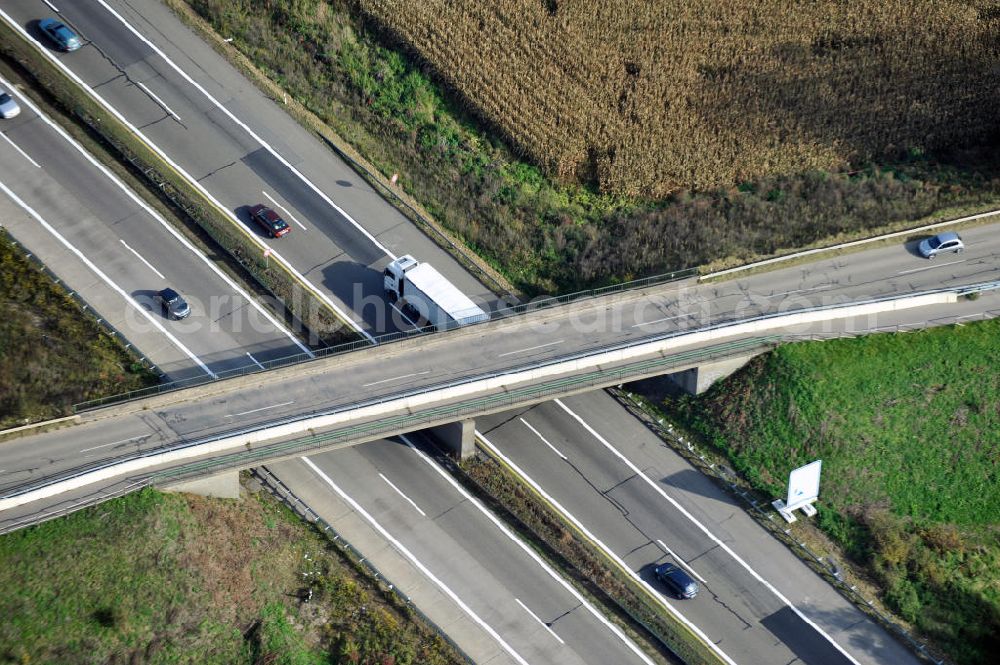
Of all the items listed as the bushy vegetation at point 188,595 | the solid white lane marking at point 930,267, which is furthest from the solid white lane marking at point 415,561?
the solid white lane marking at point 930,267

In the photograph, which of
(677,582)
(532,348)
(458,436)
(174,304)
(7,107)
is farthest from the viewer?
(7,107)

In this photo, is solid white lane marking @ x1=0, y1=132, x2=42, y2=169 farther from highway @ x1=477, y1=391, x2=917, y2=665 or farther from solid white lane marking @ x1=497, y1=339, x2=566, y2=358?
highway @ x1=477, y1=391, x2=917, y2=665

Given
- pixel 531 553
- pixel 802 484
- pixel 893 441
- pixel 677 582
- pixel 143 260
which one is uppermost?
pixel 143 260

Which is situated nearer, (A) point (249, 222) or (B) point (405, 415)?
(B) point (405, 415)

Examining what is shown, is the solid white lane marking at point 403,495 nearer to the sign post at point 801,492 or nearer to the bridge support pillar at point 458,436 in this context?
the bridge support pillar at point 458,436

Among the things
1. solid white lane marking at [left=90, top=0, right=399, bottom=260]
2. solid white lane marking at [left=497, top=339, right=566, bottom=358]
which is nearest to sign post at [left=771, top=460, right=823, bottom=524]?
solid white lane marking at [left=497, top=339, right=566, bottom=358]

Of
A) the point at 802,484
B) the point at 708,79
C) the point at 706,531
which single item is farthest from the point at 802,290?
the point at 708,79

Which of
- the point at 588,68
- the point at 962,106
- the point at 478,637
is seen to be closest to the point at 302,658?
the point at 478,637

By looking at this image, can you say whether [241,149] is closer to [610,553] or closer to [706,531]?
[610,553]
